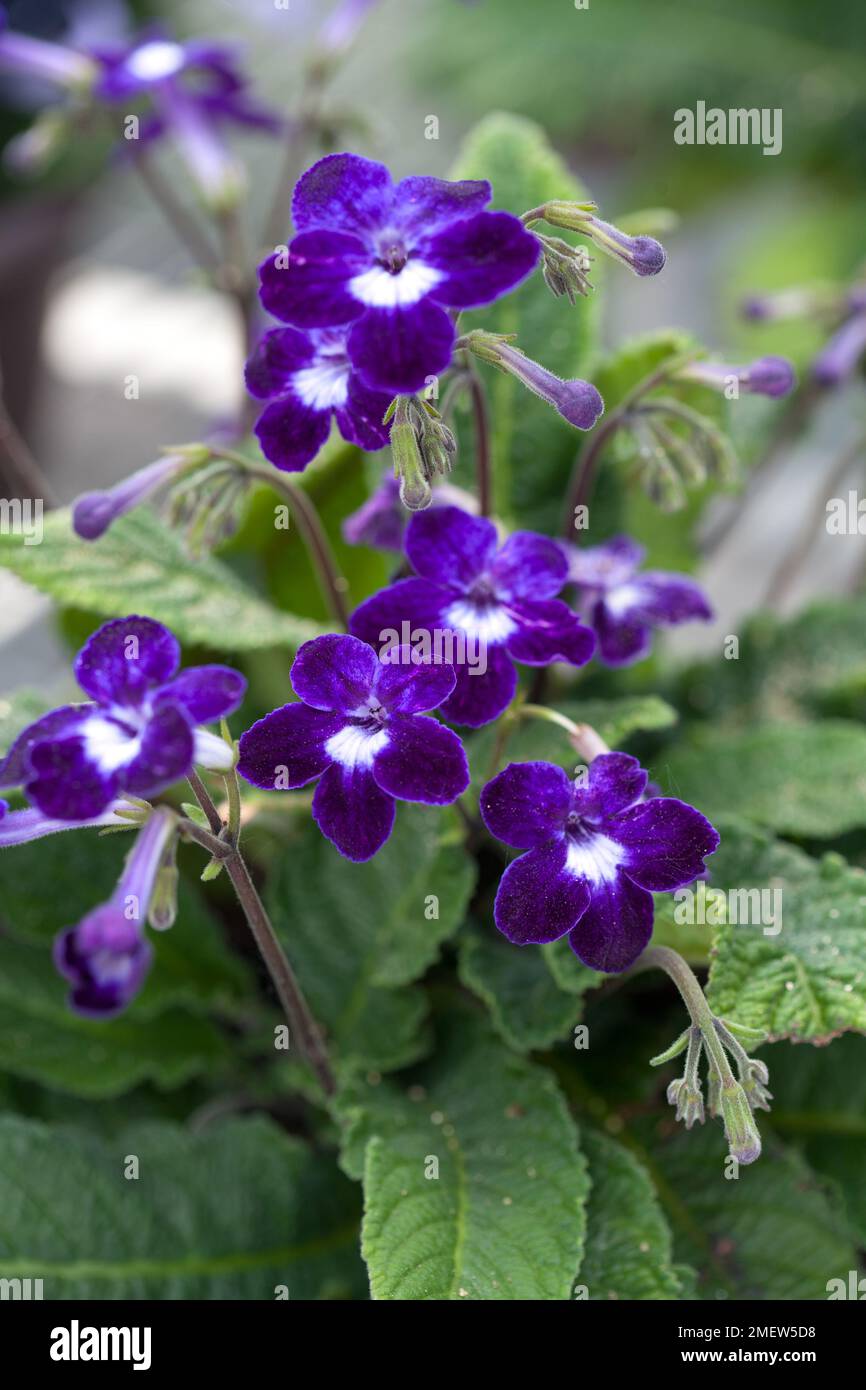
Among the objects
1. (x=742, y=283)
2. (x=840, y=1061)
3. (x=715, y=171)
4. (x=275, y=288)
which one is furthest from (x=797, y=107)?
(x=275, y=288)

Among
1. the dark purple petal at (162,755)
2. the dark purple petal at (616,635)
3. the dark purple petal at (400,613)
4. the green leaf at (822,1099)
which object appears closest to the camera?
the dark purple petal at (162,755)

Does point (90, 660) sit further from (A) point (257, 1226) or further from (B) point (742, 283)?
(B) point (742, 283)

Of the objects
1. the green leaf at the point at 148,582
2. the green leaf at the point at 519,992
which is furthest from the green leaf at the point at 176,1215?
the green leaf at the point at 148,582

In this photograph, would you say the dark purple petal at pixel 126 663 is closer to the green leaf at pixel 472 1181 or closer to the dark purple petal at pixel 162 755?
the dark purple petal at pixel 162 755

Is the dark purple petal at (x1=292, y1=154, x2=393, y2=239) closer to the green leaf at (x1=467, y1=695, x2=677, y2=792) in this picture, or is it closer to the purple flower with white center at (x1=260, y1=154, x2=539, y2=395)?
the purple flower with white center at (x1=260, y1=154, x2=539, y2=395)

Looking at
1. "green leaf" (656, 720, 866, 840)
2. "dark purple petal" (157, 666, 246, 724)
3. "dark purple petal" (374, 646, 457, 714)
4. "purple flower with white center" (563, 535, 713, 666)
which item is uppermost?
"purple flower with white center" (563, 535, 713, 666)

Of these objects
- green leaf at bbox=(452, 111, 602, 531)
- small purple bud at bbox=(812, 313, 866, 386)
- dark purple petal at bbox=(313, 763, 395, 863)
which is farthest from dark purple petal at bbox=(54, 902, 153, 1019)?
small purple bud at bbox=(812, 313, 866, 386)
